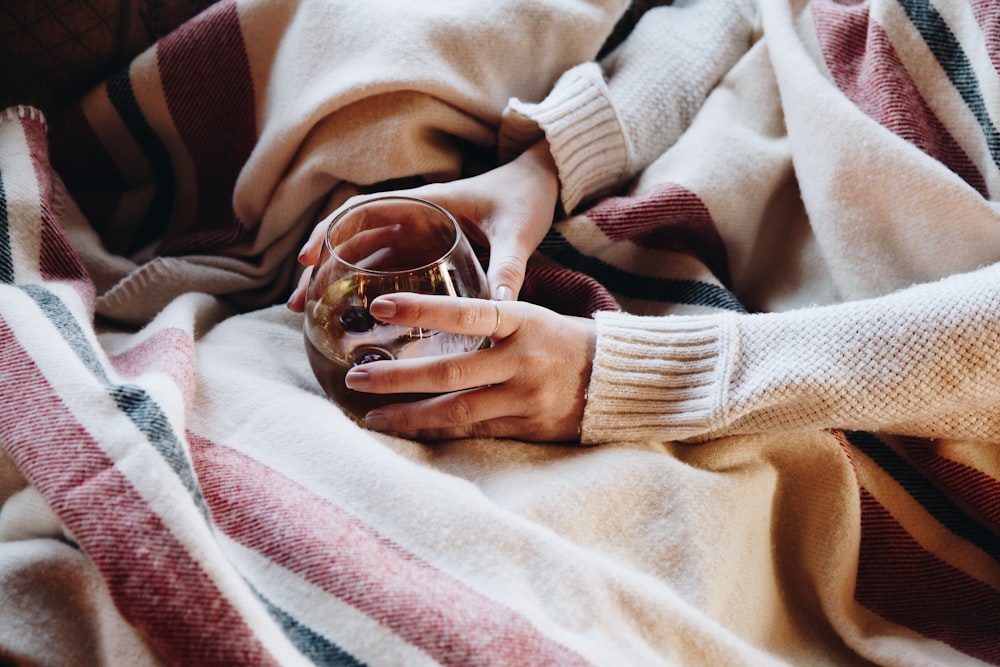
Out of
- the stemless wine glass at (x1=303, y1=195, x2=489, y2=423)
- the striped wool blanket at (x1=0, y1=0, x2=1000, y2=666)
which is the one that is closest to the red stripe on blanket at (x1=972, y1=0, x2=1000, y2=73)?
the striped wool blanket at (x1=0, y1=0, x2=1000, y2=666)

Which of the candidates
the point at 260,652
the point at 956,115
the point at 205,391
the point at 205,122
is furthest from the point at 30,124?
the point at 956,115

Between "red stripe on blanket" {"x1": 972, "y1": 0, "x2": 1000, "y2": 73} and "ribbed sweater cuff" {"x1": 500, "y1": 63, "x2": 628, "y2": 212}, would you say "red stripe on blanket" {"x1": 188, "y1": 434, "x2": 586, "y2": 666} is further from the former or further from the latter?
"red stripe on blanket" {"x1": 972, "y1": 0, "x2": 1000, "y2": 73}

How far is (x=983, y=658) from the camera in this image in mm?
571

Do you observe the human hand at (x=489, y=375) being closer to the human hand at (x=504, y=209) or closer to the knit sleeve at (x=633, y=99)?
the human hand at (x=504, y=209)

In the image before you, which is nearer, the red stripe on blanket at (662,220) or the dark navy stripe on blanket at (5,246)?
the dark navy stripe on blanket at (5,246)

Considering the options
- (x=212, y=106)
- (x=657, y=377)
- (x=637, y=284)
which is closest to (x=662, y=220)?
(x=637, y=284)

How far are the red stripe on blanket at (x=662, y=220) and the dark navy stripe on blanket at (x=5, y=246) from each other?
0.44 metres

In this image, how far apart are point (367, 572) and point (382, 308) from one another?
151mm

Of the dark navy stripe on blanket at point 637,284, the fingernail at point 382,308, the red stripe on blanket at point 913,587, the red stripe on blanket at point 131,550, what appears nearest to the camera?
the red stripe on blanket at point 131,550

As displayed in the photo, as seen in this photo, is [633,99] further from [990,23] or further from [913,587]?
[913,587]

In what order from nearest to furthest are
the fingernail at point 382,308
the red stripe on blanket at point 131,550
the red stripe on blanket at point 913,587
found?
the red stripe on blanket at point 131,550 < the fingernail at point 382,308 < the red stripe on blanket at point 913,587

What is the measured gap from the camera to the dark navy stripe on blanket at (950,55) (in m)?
0.68

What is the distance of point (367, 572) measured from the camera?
1.41 feet

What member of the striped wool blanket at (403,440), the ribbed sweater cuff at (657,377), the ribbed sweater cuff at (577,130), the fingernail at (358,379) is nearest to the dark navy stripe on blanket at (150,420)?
the striped wool blanket at (403,440)
